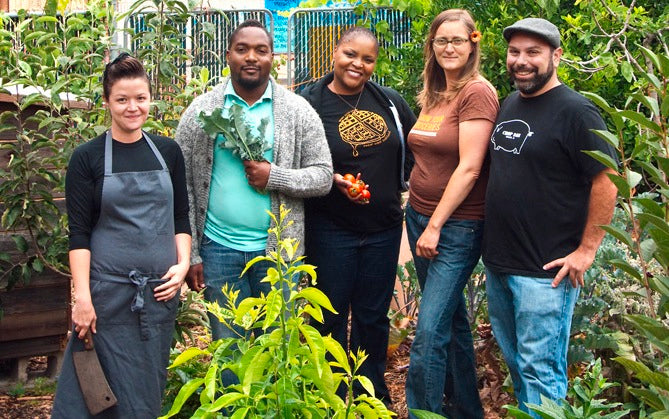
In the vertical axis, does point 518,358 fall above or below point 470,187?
below

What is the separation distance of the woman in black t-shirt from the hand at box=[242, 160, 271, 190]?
0.49m

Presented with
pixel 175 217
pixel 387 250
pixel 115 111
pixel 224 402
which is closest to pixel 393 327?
pixel 387 250

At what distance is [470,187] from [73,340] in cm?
190

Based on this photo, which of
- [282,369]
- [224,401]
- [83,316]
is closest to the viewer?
[224,401]

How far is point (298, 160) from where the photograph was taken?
445 cm

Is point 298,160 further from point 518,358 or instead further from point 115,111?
point 518,358

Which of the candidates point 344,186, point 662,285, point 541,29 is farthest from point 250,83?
point 662,285

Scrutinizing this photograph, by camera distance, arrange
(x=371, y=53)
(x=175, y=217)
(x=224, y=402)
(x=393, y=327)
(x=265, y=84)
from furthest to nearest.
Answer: (x=393, y=327) → (x=371, y=53) → (x=265, y=84) → (x=175, y=217) → (x=224, y=402)

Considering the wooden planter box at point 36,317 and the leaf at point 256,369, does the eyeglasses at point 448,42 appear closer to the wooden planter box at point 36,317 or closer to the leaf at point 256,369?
the leaf at point 256,369

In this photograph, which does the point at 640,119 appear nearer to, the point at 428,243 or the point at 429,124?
the point at 428,243

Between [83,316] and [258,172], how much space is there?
3.33ft

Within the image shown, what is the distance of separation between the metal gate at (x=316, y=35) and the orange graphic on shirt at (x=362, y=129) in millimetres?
5599

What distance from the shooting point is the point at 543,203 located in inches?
146

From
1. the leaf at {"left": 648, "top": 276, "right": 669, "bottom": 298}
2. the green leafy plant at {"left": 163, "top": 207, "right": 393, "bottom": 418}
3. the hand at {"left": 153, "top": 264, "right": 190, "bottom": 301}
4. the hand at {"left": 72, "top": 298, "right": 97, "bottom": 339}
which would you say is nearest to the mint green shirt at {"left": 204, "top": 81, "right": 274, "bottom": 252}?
the hand at {"left": 153, "top": 264, "right": 190, "bottom": 301}
